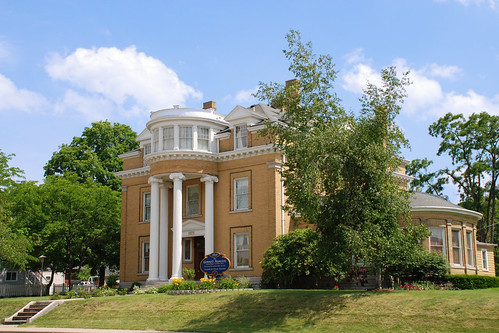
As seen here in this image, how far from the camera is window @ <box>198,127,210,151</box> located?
3528cm

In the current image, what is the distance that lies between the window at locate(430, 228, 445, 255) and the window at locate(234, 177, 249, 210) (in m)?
11.2

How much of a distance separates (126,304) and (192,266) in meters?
10.0

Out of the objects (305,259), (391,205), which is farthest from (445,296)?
(305,259)

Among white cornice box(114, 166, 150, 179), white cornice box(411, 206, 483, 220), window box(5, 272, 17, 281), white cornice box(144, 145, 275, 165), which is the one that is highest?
white cornice box(144, 145, 275, 165)

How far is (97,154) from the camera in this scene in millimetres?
56875

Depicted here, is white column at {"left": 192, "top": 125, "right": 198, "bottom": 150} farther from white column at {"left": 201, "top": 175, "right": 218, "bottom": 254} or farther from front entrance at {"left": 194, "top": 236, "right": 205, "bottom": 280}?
→ front entrance at {"left": 194, "top": 236, "right": 205, "bottom": 280}

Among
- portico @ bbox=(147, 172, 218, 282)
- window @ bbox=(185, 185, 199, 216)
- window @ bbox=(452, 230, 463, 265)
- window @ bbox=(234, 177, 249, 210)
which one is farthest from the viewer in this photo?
window @ bbox=(185, 185, 199, 216)

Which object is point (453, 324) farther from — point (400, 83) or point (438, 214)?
point (438, 214)

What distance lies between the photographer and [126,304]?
26.5 metres

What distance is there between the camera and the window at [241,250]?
33.7 m

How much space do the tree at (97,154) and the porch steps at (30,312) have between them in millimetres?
26095

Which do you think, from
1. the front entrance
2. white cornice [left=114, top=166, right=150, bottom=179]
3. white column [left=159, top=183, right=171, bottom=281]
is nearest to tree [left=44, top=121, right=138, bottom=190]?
white cornice [left=114, top=166, right=150, bottom=179]

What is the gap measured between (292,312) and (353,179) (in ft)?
18.5

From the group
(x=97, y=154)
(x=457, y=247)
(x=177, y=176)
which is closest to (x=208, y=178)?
(x=177, y=176)
